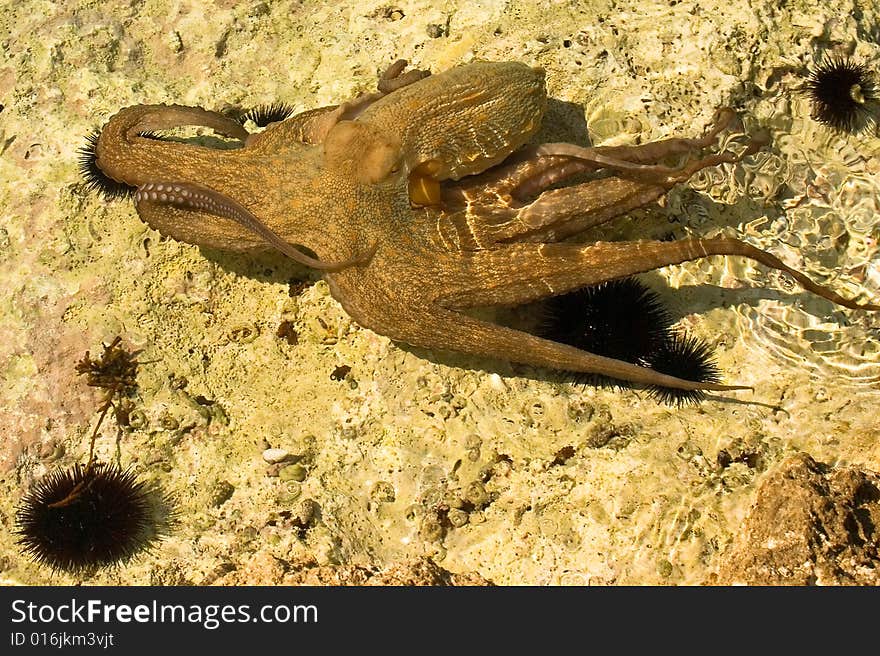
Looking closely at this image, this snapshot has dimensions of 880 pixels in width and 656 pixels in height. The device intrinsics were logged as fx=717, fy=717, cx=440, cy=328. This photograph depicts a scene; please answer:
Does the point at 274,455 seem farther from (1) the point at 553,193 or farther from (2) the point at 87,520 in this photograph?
(1) the point at 553,193

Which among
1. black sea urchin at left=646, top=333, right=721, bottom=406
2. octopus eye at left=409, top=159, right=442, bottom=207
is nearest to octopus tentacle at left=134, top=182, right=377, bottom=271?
octopus eye at left=409, top=159, right=442, bottom=207

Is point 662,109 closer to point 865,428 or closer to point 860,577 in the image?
point 865,428

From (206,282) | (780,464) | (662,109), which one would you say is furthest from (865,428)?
(206,282)

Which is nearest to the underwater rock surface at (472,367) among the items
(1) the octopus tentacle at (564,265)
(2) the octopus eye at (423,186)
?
(1) the octopus tentacle at (564,265)

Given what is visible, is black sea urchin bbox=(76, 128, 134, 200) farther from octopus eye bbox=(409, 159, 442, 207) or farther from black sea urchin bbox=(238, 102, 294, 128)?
octopus eye bbox=(409, 159, 442, 207)

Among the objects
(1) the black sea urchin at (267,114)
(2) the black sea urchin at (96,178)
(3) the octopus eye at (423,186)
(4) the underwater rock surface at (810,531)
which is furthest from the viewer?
(1) the black sea urchin at (267,114)

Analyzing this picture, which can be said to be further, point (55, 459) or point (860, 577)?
point (55, 459)

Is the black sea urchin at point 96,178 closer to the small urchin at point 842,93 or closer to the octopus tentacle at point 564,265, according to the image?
the octopus tentacle at point 564,265
